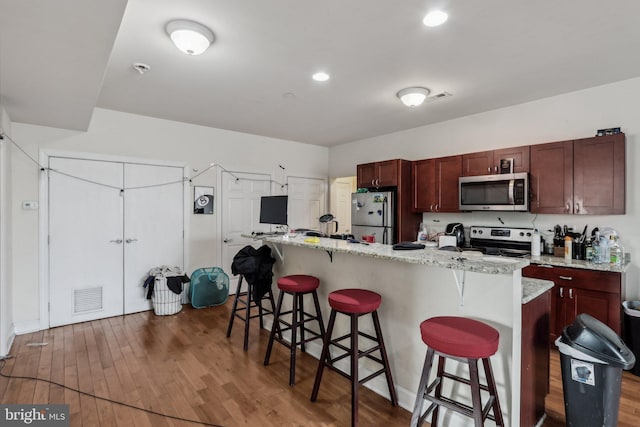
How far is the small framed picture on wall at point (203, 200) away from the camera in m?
4.63

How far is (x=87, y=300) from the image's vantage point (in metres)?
3.83

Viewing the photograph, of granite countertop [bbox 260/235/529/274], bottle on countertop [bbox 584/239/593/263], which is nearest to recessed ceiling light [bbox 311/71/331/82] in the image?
granite countertop [bbox 260/235/529/274]

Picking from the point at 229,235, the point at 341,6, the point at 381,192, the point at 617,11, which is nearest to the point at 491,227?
the point at 381,192

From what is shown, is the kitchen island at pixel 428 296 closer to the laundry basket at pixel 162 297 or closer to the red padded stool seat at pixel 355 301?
the red padded stool seat at pixel 355 301

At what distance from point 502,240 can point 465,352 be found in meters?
2.83

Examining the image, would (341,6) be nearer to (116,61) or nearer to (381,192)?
(116,61)

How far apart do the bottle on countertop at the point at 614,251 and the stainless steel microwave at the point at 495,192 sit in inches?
29.7

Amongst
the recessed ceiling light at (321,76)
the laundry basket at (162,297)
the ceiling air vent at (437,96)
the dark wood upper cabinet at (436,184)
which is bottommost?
the laundry basket at (162,297)

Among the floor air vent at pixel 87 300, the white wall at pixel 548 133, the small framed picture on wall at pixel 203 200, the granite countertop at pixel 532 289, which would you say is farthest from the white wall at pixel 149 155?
the granite countertop at pixel 532 289

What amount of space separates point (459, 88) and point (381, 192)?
5.98 feet

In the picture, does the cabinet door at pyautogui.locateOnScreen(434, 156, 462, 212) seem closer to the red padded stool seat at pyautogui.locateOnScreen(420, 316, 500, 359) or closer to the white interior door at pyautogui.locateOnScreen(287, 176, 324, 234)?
the white interior door at pyautogui.locateOnScreen(287, 176, 324, 234)

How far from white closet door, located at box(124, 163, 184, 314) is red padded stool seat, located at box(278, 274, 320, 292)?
2545 mm

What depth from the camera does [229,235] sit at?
498 cm

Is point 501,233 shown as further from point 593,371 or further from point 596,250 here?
point 593,371
